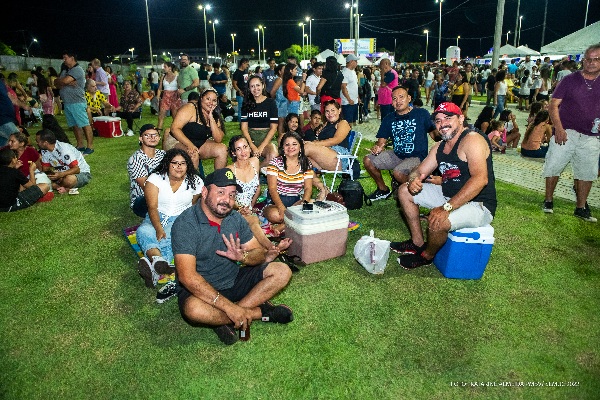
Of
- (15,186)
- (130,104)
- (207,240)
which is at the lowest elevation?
(15,186)

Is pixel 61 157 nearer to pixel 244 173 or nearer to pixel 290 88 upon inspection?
pixel 244 173

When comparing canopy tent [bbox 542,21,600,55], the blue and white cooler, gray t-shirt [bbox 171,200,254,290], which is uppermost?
canopy tent [bbox 542,21,600,55]

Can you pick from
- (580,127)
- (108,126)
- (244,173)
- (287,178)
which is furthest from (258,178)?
(108,126)

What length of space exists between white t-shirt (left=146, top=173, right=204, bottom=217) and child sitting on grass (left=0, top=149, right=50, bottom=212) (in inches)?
126

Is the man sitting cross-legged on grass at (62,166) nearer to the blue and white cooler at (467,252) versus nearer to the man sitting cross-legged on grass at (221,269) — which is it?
the man sitting cross-legged on grass at (221,269)

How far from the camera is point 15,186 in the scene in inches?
236

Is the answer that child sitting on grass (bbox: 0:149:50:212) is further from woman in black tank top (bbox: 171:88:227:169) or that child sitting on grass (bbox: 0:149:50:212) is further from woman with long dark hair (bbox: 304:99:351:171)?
woman with long dark hair (bbox: 304:99:351:171)

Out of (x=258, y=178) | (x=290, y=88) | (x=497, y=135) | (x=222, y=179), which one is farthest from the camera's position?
(x=290, y=88)

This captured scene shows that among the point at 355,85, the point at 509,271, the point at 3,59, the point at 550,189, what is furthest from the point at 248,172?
the point at 3,59

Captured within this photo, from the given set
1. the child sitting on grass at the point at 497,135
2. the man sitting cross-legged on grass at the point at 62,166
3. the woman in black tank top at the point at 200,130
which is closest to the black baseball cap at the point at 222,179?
the woman in black tank top at the point at 200,130

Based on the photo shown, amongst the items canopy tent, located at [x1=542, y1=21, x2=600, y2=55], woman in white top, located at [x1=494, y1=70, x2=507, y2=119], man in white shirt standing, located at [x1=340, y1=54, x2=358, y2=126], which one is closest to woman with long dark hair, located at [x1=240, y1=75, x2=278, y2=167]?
man in white shirt standing, located at [x1=340, y1=54, x2=358, y2=126]

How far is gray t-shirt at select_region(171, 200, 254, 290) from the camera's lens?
295 cm

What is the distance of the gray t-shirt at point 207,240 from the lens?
2953 mm

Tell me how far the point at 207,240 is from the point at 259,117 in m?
4.10
